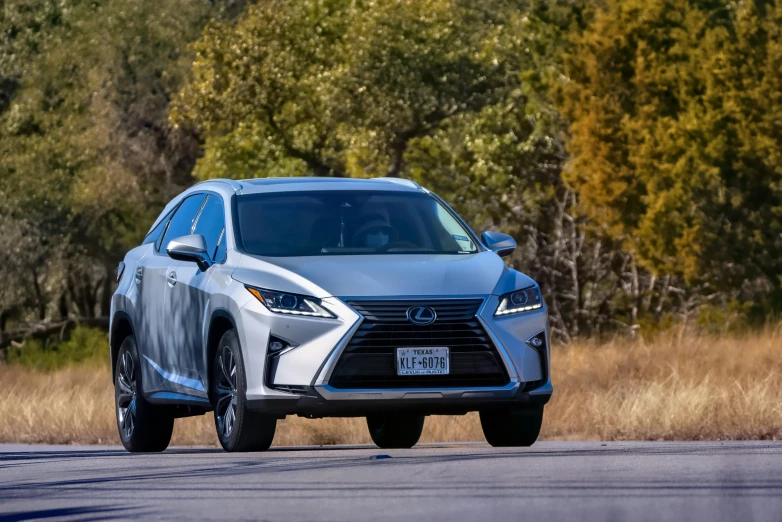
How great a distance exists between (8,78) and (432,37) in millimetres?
13481

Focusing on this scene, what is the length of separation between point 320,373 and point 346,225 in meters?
1.57

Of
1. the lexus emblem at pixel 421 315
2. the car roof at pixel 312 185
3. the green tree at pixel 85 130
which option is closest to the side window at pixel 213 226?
the car roof at pixel 312 185

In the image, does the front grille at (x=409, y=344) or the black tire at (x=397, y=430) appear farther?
the black tire at (x=397, y=430)

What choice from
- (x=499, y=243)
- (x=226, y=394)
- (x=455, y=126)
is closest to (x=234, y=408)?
(x=226, y=394)

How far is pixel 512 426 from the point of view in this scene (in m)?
11.8

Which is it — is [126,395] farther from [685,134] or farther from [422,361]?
[685,134]

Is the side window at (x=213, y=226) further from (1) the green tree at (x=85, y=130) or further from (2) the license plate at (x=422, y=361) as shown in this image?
(1) the green tree at (x=85, y=130)

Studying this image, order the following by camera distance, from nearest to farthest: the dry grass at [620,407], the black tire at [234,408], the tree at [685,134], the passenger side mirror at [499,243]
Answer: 1. the black tire at [234,408]
2. the passenger side mirror at [499,243]
3. the dry grass at [620,407]
4. the tree at [685,134]

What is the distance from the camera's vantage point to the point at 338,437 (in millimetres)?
14953

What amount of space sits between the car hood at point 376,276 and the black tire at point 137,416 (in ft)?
6.47

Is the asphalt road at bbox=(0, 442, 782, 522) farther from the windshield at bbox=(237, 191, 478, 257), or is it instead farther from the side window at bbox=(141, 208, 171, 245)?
the side window at bbox=(141, 208, 171, 245)

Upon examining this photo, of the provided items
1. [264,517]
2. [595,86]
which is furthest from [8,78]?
[264,517]

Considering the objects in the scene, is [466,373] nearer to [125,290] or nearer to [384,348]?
[384,348]

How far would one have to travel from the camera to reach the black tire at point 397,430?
13648 mm
